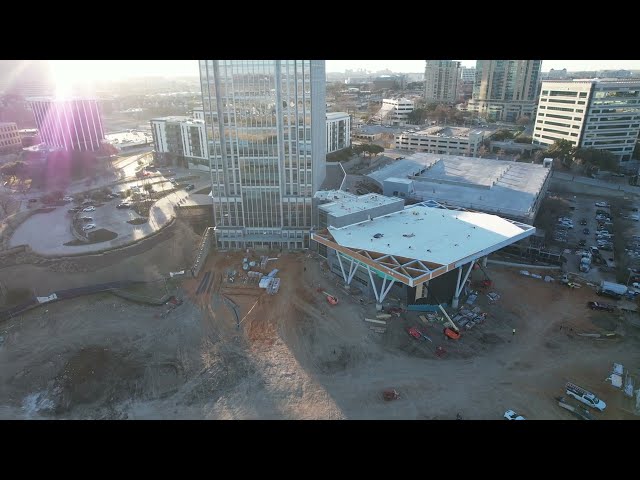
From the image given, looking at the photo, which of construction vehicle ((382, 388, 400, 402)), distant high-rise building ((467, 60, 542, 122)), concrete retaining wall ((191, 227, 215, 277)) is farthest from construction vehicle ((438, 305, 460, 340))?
distant high-rise building ((467, 60, 542, 122))

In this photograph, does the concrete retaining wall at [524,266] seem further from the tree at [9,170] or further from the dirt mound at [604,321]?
the tree at [9,170]

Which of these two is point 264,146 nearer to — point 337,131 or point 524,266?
point 524,266

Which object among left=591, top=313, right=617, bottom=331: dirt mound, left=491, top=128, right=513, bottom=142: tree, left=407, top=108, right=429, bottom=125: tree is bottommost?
left=591, top=313, right=617, bottom=331: dirt mound

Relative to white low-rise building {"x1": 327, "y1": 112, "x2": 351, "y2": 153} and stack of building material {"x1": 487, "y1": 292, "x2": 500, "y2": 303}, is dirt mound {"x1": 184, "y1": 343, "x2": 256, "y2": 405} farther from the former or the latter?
white low-rise building {"x1": 327, "y1": 112, "x2": 351, "y2": 153}

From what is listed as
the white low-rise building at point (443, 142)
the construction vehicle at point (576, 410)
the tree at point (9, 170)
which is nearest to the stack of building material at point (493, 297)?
the construction vehicle at point (576, 410)

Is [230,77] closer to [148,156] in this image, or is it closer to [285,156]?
[285,156]
